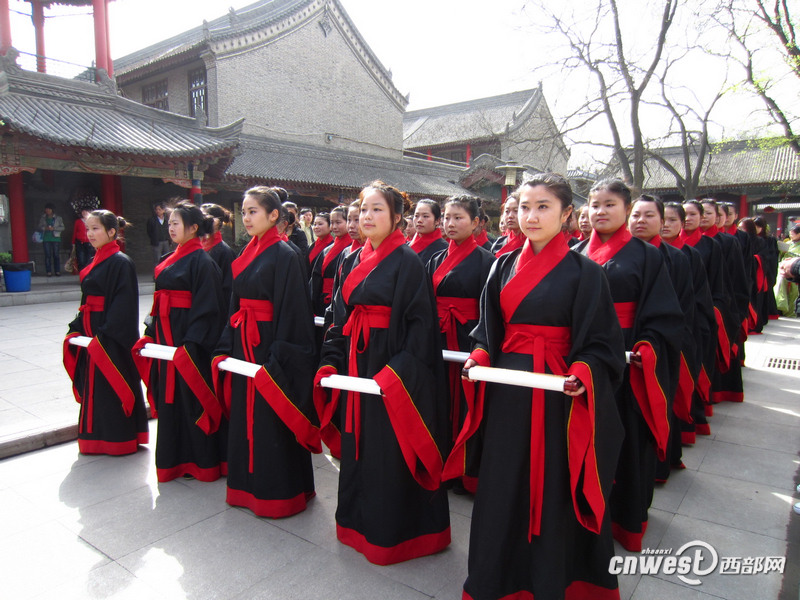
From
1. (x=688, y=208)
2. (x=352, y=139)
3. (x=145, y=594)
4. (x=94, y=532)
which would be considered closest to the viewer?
(x=145, y=594)

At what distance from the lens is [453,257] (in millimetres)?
3791

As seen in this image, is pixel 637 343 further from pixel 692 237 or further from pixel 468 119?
pixel 468 119

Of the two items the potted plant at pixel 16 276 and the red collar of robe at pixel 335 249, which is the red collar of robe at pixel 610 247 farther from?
the potted plant at pixel 16 276

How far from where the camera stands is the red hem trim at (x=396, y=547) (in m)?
2.80

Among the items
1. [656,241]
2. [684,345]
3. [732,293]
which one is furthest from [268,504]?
[732,293]

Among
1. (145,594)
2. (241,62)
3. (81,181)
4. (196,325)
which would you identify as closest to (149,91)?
(241,62)

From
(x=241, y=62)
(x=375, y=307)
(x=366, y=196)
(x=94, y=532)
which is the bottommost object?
(x=94, y=532)

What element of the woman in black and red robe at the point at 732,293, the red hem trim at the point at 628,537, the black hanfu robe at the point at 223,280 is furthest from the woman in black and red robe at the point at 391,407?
the woman in black and red robe at the point at 732,293

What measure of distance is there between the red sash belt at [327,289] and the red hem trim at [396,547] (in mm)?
2934

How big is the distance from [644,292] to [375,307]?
4.94 feet

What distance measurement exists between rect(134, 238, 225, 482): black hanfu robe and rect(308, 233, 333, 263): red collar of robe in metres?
2.29

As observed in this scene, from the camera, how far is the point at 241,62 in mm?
20234

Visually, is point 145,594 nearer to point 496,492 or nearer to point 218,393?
point 218,393

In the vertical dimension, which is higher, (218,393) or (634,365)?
(634,365)
